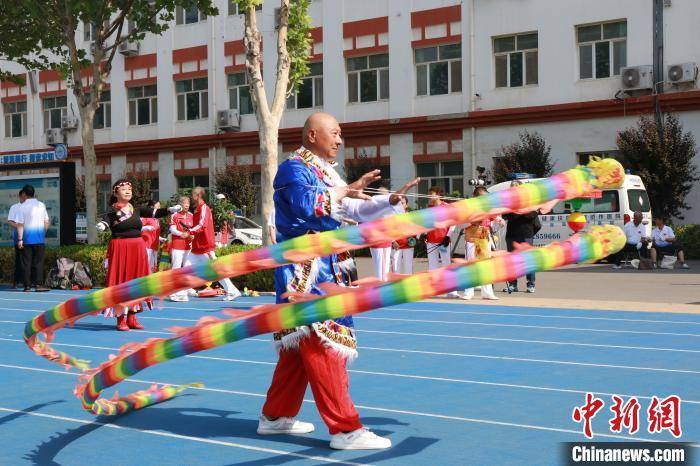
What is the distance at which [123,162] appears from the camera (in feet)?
143

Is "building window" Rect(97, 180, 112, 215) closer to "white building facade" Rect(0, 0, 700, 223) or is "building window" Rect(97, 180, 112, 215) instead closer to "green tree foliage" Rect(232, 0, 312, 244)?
"white building facade" Rect(0, 0, 700, 223)

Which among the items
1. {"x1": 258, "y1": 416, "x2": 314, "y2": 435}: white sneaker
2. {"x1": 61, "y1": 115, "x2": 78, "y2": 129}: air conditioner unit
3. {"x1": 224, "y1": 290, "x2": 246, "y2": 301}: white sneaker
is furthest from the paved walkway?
{"x1": 61, "y1": 115, "x2": 78, "y2": 129}: air conditioner unit

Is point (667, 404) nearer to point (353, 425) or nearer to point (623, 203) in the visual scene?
point (353, 425)

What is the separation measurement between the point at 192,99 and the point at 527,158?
1571cm

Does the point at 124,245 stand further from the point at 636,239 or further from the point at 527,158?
the point at 527,158

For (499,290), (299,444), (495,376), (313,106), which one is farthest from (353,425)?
(313,106)

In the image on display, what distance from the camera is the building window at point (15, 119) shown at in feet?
156

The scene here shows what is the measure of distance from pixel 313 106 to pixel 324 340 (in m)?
32.4

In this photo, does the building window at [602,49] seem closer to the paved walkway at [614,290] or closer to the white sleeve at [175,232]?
the paved walkway at [614,290]

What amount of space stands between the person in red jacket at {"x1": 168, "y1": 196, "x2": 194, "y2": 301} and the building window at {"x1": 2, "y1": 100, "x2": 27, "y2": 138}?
33.1 m

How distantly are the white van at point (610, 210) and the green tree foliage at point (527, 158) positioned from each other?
3100 millimetres

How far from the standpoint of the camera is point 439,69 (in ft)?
114

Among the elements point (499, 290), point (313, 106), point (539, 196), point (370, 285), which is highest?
point (313, 106)

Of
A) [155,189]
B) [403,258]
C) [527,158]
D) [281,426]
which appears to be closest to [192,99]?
[155,189]
